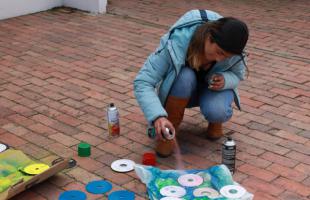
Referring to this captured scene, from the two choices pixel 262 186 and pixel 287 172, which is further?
pixel 287 172

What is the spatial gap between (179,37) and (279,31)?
3519 mm

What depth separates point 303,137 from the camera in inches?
155

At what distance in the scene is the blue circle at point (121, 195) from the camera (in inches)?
123

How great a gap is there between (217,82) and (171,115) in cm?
36

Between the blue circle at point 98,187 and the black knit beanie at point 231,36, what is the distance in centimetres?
105

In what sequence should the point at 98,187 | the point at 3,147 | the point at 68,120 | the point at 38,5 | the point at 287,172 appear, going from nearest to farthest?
the point at 98,187 < the point at 287,172 < the point at 3,147 < the point at 68,120 < the point at 38,5

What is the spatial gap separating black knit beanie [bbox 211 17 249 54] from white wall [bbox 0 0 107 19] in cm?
422

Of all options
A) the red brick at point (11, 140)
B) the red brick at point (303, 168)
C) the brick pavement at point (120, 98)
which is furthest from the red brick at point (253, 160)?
the red brick at point (11, 140)

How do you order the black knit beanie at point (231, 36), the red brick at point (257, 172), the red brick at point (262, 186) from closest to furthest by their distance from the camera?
1. the black knit beanie at point (231, 36)
2. the red brick at point (262, 186)
3. the red brick at point (257, 172)

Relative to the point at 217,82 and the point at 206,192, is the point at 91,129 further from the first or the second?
the point at 206,192

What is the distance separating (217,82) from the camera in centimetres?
353

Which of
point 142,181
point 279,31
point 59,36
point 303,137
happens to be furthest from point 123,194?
point 279,31

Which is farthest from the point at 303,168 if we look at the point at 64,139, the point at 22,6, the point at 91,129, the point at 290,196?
the point at 22,6

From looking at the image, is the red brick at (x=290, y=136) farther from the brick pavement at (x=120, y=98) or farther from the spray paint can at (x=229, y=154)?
the spray paint can at (x=229, y=154)
